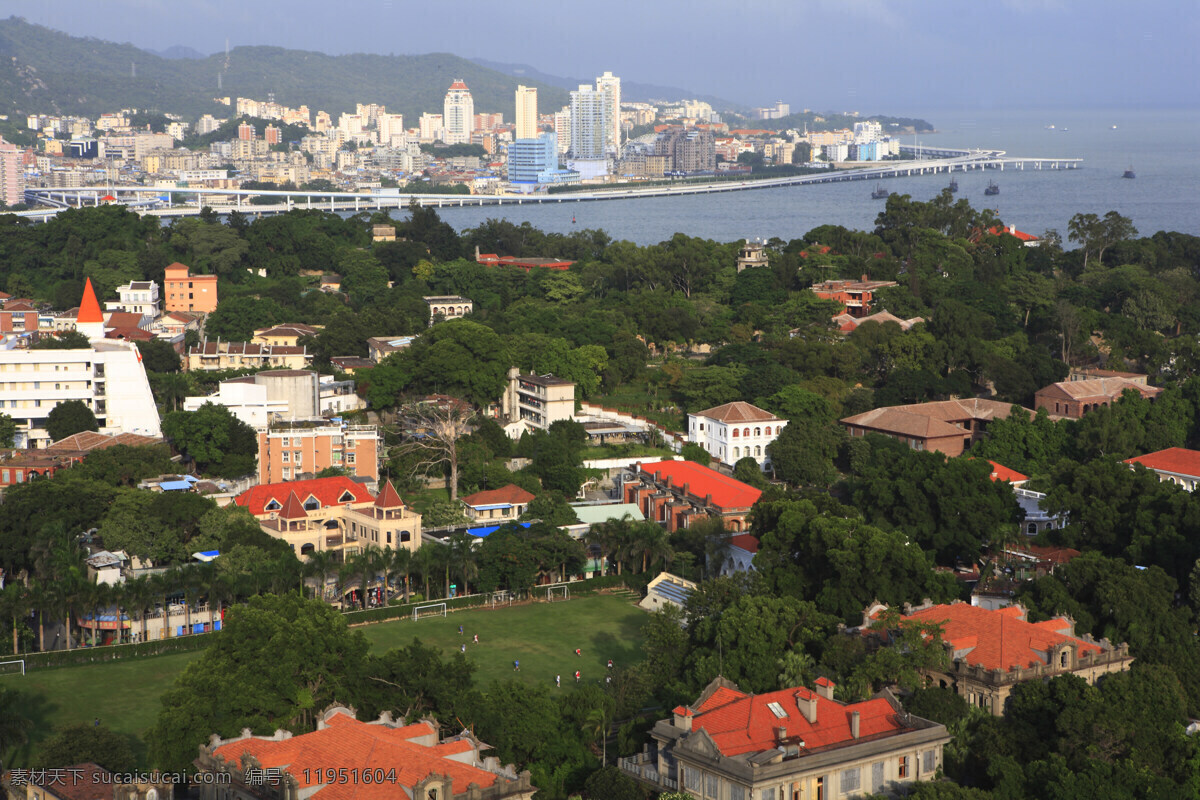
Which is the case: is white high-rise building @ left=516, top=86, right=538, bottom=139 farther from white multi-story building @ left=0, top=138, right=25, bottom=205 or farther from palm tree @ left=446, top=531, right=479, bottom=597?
palm tree @ left=446, top=531, right=479, bottom=597

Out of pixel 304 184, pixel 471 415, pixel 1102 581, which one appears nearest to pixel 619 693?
pixel 1102 581

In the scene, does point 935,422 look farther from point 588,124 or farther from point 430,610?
point 588,124

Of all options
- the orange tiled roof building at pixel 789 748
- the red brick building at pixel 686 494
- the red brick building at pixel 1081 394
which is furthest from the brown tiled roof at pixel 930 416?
the orange tiled roof building at pixel 789 748

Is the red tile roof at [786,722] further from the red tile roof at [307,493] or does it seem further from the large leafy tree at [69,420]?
the large leafy tree at [69,420]

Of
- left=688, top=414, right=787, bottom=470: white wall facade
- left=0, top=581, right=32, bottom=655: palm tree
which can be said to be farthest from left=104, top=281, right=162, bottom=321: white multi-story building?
left=0, top=581, right=32, bottom=655: palm tree

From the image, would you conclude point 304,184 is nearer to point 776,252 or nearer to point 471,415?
point 776,252

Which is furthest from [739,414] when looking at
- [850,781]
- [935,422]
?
[850,781]

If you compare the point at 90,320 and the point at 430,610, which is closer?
the point at 430,610
